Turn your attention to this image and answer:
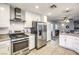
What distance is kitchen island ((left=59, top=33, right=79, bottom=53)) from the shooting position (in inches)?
123

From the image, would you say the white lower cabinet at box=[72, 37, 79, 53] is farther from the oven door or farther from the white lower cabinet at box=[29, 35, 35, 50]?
the oven door

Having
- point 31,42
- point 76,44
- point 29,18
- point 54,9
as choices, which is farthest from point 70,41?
point 29,18

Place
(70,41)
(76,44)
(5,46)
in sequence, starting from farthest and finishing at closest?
1. (70,41)
2. (76,44)
3. (5,46)

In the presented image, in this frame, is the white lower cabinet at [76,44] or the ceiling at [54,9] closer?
the ceiling at [54,9]

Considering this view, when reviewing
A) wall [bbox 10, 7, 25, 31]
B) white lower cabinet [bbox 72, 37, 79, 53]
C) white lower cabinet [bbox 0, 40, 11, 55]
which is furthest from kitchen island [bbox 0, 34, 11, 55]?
white lower cabinet [bbox 72, 37, 79, 53]

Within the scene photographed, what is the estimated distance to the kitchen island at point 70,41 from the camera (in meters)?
3.13

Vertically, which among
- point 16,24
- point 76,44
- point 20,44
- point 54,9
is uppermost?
point 54,9

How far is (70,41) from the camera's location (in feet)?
11.5

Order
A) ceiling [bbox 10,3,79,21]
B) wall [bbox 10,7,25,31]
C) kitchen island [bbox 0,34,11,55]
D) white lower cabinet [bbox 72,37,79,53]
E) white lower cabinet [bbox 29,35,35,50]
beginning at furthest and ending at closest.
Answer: white lower cabinet [bbox 29,35,35,50], white lower cabinet [bbox 72,37,79,53], wall [bbox 10,7,25,31], ceiling [bbox 10,3,79,21], kitchen island [bbox 0,34,11,55]

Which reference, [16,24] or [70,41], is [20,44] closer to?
[16,24]

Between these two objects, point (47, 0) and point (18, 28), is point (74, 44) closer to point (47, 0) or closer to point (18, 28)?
point (18, 28)

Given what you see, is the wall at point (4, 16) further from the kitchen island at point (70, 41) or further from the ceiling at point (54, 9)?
the kitchen island at point (70, 41)

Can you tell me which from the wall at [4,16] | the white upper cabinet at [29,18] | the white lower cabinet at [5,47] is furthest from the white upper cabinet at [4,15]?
the white upper cabinet at [29,18]
